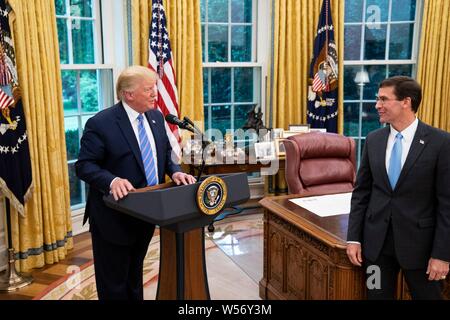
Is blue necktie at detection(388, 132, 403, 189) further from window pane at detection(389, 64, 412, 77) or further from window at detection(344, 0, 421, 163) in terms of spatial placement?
window pane at detection(389, 64, 412, 77)

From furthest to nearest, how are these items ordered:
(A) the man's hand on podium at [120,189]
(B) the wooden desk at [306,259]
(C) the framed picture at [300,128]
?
(C) the framed picture at [300,128] < (B) the wooden desk at [306,259] < (A) the man's hand on podium at [120,189]

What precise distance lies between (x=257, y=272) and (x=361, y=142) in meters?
2.91

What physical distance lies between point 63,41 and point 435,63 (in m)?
4.11

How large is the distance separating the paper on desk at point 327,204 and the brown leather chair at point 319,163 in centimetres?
29

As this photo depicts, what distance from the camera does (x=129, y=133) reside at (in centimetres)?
230

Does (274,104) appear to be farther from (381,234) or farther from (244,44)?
(381,234)

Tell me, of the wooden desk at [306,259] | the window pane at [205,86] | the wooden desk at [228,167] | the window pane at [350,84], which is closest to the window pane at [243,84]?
the window pane at [205,86]

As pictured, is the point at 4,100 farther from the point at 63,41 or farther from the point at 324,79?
the point at 324,79

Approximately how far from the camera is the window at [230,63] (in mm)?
5586

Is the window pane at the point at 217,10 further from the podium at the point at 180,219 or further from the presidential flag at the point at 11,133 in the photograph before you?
the podium at the point at 180,219

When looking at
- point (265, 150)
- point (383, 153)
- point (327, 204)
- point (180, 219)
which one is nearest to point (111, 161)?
point (180, 219)

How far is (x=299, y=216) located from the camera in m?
2.92

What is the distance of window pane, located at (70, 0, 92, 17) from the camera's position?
4.68 meters

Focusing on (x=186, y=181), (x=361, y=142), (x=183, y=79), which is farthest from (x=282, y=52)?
(x=186, y=181)
